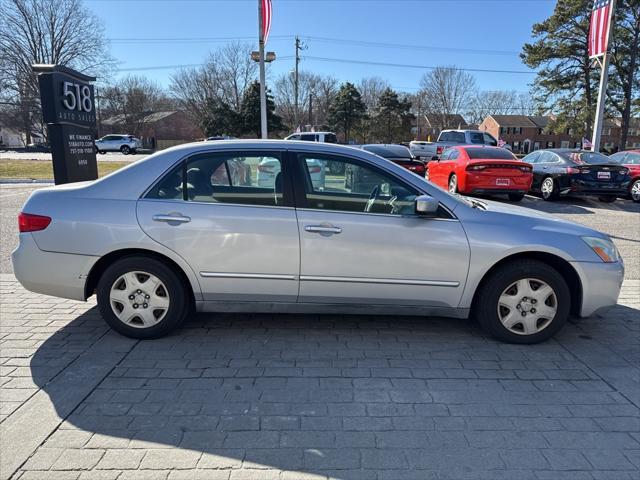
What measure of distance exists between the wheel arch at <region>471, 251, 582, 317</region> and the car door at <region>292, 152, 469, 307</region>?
0.82ft

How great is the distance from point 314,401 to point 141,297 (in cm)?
178

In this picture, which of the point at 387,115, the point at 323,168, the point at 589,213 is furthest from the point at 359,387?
the point at 387,115

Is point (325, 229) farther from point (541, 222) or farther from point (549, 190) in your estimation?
point (549, 190)

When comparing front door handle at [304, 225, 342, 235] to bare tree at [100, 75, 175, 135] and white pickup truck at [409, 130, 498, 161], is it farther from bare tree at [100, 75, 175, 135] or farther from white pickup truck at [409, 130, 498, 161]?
bare tree at [100, 75, 175, 135]

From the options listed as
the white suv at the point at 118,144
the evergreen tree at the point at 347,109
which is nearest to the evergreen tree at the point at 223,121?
the white suv at the point at 118,144

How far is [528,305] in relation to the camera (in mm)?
3705

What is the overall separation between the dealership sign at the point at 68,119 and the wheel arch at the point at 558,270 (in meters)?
6.64

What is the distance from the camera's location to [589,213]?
1095cm

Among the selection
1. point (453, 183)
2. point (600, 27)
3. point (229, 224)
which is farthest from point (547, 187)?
point (229, 224)

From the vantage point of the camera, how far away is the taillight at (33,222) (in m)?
3.62

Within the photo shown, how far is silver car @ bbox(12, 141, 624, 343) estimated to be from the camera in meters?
3.57

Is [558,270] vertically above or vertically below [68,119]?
below

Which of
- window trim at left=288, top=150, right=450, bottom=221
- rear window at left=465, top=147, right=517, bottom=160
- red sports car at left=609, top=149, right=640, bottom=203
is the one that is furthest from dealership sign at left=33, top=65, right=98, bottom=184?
red sports car at left=609, top=149, right=640, bottom=203

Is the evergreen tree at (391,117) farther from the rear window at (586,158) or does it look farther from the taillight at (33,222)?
the taillight at (33,222)
